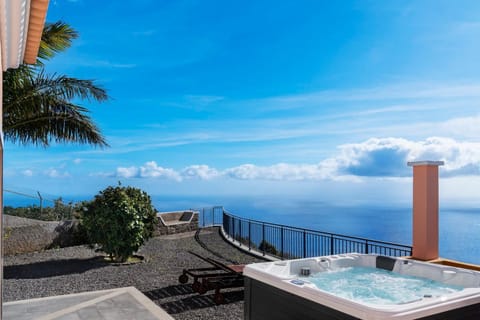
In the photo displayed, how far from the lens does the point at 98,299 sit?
18.4ft

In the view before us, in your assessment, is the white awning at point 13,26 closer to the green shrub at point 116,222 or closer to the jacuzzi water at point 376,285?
the jacuzzi water at point 376,285

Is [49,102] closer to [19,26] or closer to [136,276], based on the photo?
[136,276]


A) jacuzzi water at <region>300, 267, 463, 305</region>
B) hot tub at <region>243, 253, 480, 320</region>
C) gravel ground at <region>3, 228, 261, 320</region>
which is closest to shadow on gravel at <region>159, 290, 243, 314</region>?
gravel ground at <region>3, 228, 261, 320</region>

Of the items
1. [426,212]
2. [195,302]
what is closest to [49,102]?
[195,302]

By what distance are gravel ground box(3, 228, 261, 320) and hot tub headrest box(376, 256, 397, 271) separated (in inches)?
85.2

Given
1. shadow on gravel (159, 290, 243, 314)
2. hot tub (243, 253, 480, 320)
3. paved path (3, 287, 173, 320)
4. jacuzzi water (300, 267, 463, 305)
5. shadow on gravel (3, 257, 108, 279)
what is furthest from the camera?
shadow on gravel (3, 257, 108, 279)

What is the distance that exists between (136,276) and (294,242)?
3.69 m

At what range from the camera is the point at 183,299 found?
5.80 meters

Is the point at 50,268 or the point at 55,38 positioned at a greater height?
the point at 55,38

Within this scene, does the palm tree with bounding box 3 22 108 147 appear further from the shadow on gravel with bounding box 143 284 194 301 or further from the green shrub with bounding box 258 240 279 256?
the green shrub with bounding box 258 240 279 256

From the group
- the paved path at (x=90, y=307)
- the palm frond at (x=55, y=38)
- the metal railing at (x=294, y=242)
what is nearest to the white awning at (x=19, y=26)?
the paved path at (x=90, y=307)

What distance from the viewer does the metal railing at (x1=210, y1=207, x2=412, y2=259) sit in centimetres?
662

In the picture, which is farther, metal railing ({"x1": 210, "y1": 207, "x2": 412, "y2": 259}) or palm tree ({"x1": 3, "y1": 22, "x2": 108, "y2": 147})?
palm tree ({"x1": 3, "y1": 22, "x2": 108, "y2": 147})

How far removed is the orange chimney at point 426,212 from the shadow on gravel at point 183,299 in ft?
9.77
